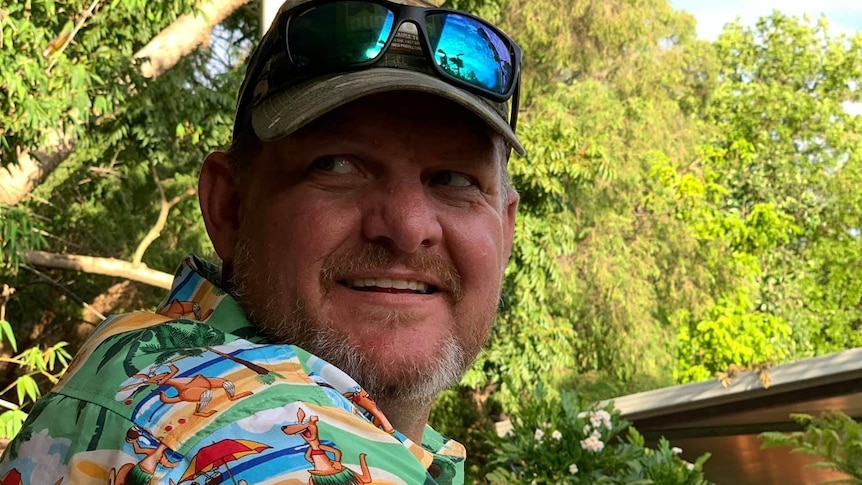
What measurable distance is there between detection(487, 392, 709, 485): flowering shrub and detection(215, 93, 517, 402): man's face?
3461 mm

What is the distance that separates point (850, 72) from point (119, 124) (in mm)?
22648

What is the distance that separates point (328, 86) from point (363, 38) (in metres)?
0.09

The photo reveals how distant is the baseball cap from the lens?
3.85 feet

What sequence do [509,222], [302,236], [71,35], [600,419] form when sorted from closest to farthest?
[302,236] < [509,222] < [600,419] < [71,35]

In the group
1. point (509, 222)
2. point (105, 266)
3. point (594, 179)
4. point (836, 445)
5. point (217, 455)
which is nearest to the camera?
point (217, 455)

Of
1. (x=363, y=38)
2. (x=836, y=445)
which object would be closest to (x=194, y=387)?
(x=363, y=38)

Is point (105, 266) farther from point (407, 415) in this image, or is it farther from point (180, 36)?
point (407, 415)

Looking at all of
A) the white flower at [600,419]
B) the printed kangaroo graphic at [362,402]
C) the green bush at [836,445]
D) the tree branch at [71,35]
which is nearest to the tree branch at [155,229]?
the tree branch at [71,35]

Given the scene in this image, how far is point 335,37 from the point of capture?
1262 millimetres

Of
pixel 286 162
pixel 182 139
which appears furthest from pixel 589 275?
pixel 286 162

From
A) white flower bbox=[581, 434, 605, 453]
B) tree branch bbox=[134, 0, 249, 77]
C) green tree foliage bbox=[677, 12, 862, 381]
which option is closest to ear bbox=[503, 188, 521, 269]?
white flower bbox=[581, 434, 605, 453]

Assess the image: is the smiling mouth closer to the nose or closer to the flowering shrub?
the nose

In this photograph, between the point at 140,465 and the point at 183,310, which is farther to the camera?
the point at 183,310

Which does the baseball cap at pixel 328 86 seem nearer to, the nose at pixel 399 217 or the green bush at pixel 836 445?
the nose at pixel 399 217
